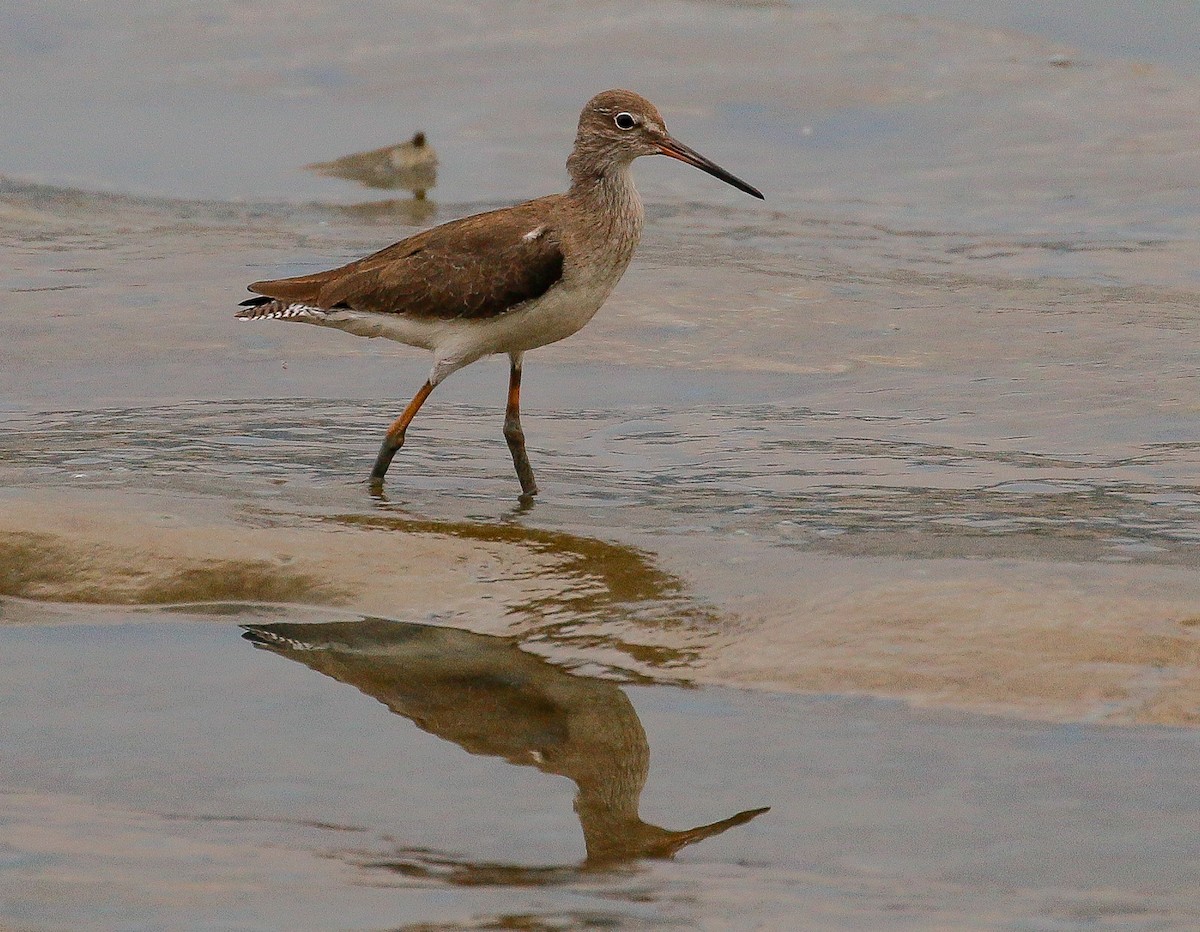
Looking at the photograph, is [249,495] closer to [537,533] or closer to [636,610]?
[537,533]

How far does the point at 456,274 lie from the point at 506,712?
10.4 ft

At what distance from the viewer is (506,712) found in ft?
20.8

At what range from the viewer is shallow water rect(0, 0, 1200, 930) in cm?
537

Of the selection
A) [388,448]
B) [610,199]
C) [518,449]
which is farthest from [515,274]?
[388,448]

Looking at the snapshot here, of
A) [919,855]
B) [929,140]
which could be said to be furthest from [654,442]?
[929,140]

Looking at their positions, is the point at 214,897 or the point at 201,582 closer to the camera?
the point at 214,897

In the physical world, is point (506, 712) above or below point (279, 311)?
below

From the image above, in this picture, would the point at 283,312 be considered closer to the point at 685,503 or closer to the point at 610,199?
the point at 610,199

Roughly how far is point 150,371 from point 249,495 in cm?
329

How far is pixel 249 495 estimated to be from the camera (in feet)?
27.6

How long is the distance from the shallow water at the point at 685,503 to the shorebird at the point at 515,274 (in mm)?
661

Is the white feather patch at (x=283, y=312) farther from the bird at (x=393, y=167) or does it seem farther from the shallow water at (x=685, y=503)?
the bird at (x=393, y=167)

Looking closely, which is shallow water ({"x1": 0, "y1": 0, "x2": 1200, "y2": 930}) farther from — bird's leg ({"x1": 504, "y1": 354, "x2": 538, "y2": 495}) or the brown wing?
the brown wing

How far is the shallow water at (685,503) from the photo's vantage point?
5367 mm
